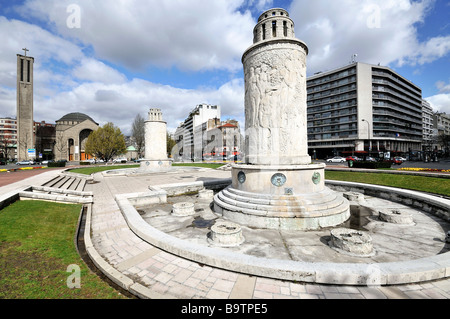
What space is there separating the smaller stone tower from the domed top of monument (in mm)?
78612

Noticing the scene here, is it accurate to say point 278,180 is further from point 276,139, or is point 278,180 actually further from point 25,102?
point 25,102

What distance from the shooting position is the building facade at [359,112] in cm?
5619

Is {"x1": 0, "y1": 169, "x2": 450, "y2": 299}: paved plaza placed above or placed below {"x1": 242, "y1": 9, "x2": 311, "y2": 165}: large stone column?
below

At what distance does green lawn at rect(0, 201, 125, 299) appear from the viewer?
3627 mm

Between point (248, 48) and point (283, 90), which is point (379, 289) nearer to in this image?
point (283, 90)

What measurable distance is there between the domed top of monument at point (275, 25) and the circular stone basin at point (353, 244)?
8.13 m

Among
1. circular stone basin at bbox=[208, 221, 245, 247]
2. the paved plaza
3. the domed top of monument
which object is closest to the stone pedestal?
circular stone basin at bbox=[208, 221, 245, 247]

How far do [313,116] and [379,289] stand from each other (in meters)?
73.2

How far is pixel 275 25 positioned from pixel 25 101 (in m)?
84.7

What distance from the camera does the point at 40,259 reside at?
4.69 metres

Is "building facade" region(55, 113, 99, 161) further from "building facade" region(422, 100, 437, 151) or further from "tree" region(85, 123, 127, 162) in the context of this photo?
"building facade" region(422, 100, 437, 151)

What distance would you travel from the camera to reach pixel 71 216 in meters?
8.11

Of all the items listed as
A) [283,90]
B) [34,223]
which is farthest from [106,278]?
[283,90]

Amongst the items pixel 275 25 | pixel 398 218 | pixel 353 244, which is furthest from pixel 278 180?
pixel 275 25
